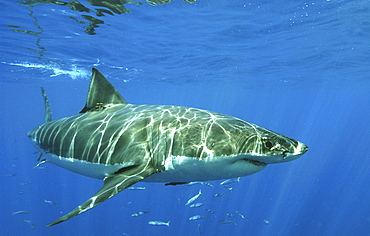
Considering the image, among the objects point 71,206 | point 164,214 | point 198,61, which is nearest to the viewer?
point 198,61

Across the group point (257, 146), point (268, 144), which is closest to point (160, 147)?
point (257, 146)

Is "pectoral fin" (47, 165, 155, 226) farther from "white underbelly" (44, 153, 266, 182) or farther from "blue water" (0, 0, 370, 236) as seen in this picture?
"blue water" (0, 0, 370, 236)

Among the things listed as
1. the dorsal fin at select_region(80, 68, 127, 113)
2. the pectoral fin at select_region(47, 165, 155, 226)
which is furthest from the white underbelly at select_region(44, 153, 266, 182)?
the dorsal fin at select_region(80, 68, 127, 113)

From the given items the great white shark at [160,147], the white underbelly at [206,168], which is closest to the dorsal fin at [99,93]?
the great white shark at [160,147]

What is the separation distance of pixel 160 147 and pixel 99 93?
252 cm

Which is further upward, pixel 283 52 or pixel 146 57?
pixel 283 52

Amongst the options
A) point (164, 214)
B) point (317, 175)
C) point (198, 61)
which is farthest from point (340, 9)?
point (317, 175)

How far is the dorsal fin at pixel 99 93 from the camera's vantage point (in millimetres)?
5465

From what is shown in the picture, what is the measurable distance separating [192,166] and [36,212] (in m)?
33.1

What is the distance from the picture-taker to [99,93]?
552 centimetres

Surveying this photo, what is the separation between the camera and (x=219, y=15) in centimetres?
1236

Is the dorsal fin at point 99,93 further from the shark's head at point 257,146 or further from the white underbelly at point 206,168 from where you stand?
the shark's head at point 257,146

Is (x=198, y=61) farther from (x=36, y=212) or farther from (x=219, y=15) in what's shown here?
(x=36, y=212)

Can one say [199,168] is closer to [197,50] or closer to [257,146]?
[257,146]
